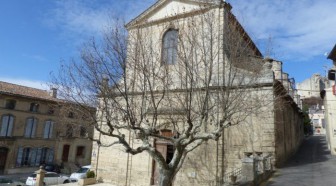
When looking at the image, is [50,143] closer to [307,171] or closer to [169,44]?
[169,44]

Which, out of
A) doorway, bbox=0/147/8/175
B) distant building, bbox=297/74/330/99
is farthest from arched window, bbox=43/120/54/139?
distant building, bbox=297/74/330/99

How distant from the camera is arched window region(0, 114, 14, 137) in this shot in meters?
28.9

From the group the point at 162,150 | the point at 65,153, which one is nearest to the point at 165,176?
the point at 162,150

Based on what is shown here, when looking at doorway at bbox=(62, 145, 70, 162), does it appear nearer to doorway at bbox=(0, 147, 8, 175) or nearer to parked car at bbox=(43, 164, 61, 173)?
parked car at bbox=(43, 164, 61, 173)

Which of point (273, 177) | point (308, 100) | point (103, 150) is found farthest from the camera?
point (308, 100)

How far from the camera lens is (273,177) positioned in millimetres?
12281

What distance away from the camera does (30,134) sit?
102 feet

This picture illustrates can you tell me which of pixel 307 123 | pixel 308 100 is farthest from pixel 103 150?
pixel 308 100

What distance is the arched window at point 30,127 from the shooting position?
30859mm

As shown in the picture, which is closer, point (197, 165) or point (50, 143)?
point (197, 165)

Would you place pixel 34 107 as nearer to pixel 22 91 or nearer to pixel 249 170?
pixel 22 91

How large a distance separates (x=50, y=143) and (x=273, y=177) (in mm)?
27152

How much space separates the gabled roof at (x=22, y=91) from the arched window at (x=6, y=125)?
2.43 metres

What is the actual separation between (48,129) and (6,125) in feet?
15.5
